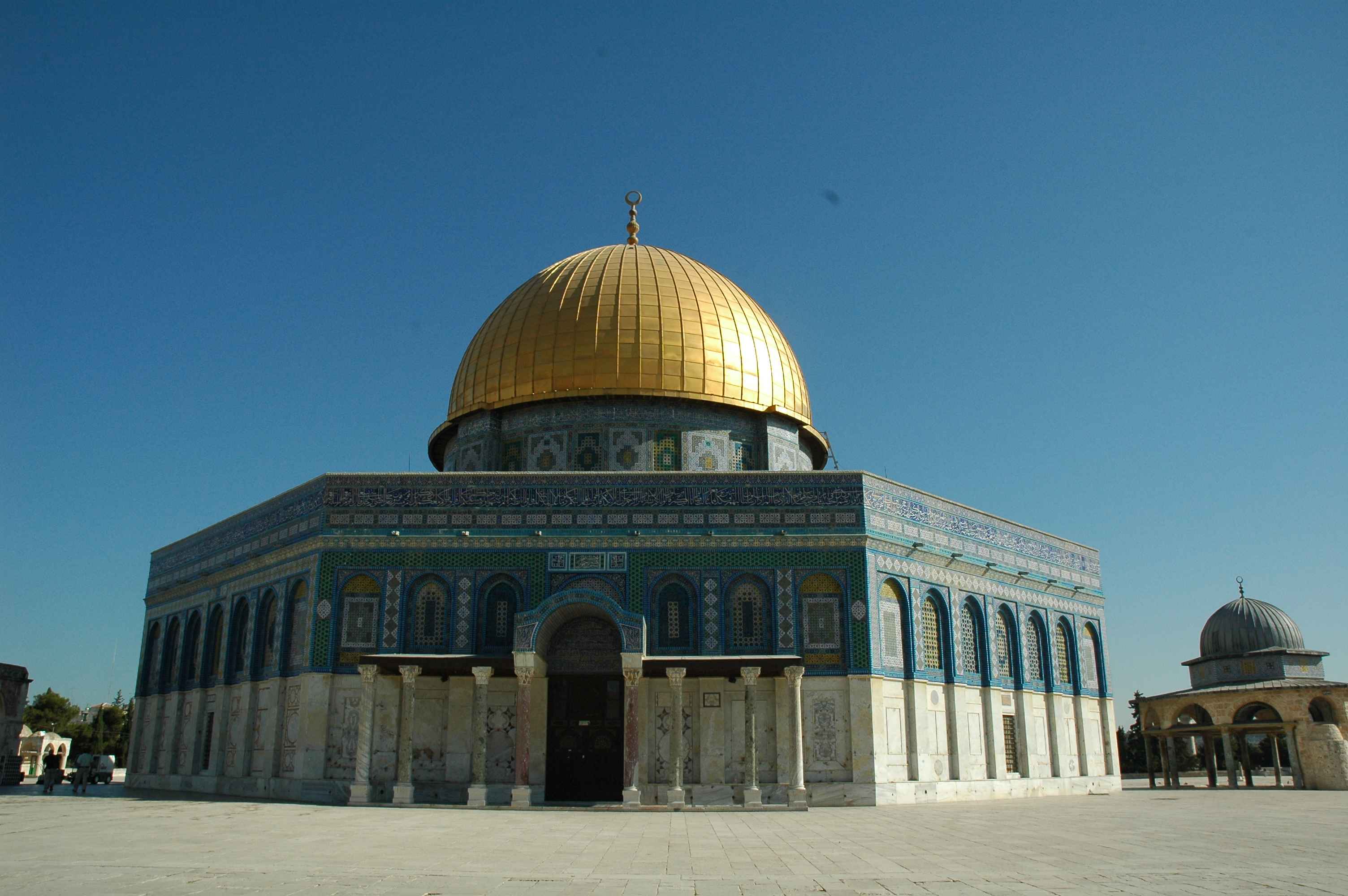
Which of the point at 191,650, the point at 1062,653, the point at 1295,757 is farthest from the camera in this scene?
the point at 1295,757

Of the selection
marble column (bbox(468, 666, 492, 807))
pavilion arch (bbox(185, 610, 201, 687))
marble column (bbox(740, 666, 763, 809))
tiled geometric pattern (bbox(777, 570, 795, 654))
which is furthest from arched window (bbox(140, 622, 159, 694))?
tiled geometric pattern (bbox(777, 570, 795, 654))

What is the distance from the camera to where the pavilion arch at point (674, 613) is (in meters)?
19.4

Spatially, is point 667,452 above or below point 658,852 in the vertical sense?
above

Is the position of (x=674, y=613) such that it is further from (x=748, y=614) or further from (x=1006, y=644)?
(x=1006, y=644)

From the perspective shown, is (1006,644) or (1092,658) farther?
(1092,658)

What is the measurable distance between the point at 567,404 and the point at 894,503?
7240mm

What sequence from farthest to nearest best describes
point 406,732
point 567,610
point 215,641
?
point 215,641 < point 567,610 < point 406,732

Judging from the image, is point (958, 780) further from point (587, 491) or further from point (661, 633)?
point (587, 491)

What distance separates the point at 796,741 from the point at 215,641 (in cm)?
Answer: 1314

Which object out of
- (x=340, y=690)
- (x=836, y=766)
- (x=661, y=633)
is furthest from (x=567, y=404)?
(x=836, y=766)

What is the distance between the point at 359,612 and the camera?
19594mm

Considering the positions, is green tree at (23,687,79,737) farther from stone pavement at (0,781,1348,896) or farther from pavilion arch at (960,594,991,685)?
pavilion arch at (960,594,991,685)

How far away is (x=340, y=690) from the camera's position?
19.2 meters

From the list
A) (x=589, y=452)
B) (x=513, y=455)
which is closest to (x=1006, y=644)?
(x=589, y=452)
